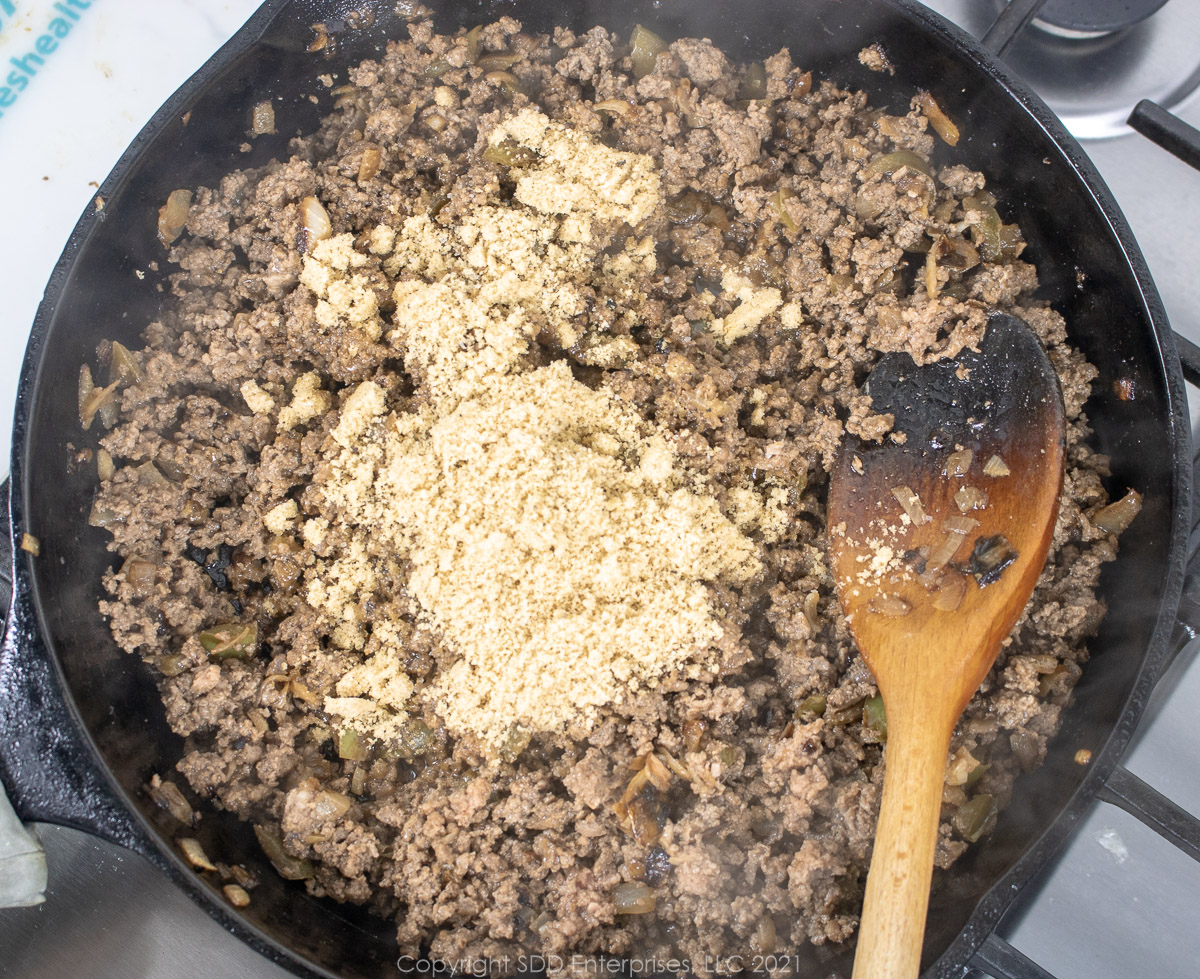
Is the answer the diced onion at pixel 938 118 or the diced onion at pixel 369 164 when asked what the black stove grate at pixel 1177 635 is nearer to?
the diced onion at pixel 938 118

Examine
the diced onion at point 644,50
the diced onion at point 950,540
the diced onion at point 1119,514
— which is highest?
the diced onion at point 644,50

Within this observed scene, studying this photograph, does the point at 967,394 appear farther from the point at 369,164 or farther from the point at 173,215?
the point at 173,215

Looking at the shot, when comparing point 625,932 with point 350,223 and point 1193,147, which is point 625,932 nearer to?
point 350,223

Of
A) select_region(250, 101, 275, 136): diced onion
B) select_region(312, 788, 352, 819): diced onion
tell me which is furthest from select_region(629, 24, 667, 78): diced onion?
select_region(312, 788, 352, 819): diced onion

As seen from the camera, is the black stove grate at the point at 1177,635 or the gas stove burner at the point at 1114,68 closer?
the black stove grate at the point at 1177,635

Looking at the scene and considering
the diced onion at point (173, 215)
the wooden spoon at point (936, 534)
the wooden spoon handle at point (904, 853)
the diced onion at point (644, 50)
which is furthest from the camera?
the diced onion at point (644, 50)

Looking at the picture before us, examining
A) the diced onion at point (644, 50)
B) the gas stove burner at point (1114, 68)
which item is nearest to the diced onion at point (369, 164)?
the diced onion at point (644, 50)

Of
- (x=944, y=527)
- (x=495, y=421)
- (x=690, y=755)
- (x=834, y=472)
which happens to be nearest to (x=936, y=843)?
(x=690, y=755)
